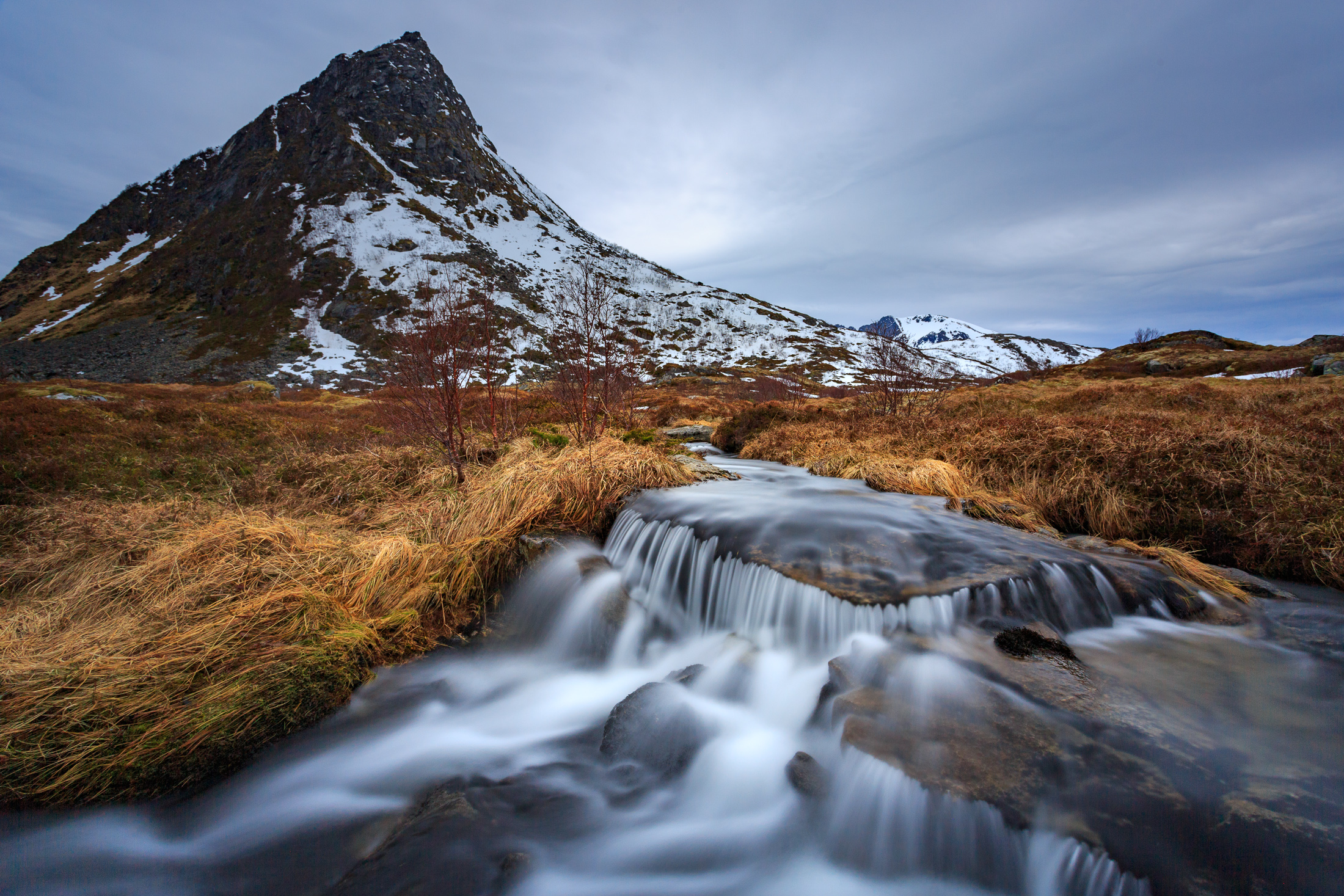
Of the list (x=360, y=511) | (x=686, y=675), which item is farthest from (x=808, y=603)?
(x=360, y=511)

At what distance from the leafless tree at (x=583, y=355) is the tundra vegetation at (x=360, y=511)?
9 cm

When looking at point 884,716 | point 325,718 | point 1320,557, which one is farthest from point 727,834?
point 1320,557

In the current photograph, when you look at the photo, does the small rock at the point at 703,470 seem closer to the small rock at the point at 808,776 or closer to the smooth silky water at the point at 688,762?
the smooth silky water at the point at 688,762

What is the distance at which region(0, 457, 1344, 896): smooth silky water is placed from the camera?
2.25 m

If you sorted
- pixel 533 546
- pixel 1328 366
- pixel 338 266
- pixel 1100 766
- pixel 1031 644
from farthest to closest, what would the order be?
pixel 338 266 < pixel 1328 366 < pixel 533 546 < pixel 1031 644 < pixel 1100 766

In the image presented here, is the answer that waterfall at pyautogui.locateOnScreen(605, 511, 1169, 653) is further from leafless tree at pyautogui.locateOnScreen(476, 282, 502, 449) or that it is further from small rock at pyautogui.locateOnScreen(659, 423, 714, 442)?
small rock at pyautogui.locateOnScreen(659, 423, 714, 442)

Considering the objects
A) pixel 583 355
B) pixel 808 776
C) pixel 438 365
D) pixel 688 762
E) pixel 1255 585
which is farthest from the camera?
pixel 583 355

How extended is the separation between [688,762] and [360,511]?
5107 millimetres

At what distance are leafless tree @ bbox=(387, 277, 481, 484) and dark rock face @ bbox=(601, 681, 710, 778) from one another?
4.46 metres

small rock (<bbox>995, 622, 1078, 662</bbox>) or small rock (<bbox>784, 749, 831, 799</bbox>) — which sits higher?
small rock (<bbox>995, 622, 1078, 662</bbox>)

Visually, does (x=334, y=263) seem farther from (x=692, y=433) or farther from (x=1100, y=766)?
(x=1100, y=766)

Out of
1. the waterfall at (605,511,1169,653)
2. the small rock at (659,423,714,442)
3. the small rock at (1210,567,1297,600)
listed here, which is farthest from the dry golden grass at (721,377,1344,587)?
the small rock at (659,423,714,442)

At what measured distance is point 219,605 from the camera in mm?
3449

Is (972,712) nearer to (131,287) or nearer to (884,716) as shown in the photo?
(884,716)
